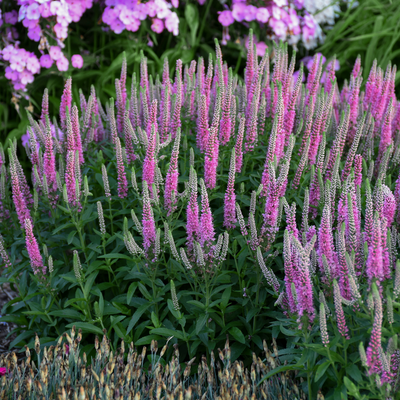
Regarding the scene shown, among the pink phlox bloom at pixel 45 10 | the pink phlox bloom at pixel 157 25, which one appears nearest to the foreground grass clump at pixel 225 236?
the pink phlox bloom at pixel 45 10

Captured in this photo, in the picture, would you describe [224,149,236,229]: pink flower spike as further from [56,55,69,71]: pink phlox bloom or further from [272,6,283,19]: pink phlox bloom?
[272,6,283,19]: pink phlox bloom

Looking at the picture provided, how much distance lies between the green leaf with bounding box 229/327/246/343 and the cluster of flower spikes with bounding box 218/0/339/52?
5106mm

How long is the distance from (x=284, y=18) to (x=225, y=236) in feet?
17.7

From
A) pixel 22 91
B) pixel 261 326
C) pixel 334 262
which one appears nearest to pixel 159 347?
pixel 261 326

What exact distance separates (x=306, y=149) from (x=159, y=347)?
1732 mm

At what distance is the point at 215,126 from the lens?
3430 mm

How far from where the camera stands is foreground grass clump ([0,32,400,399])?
2.60 meters

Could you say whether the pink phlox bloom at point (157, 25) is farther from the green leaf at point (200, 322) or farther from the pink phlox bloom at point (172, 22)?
the green leaf at point (200, 322)

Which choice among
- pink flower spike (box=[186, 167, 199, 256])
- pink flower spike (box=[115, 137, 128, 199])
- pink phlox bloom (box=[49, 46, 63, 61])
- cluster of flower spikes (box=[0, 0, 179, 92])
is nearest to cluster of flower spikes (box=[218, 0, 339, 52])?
cluster of flower spikes (box=[0, 0, 179, 92])

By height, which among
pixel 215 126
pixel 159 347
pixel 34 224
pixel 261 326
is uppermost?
pixel 215 126

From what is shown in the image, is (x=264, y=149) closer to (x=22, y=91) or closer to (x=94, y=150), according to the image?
(x=94, y=150)

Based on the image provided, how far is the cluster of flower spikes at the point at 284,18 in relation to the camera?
7.25 meters

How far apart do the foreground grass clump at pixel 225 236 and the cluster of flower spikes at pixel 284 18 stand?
10.3 feet

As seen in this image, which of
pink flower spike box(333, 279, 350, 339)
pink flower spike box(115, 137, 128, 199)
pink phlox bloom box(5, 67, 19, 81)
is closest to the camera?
pink flower spike box(333, 279, 350, 339)
